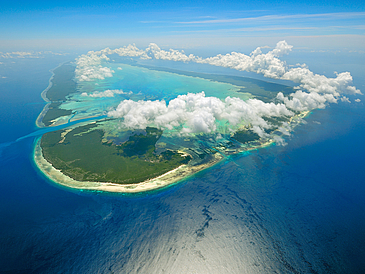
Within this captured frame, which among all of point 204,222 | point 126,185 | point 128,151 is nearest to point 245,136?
point 204,222

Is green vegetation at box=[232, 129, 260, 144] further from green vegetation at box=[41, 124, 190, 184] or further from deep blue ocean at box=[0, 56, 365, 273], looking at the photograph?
green vegetation at box=[41, 124, 190, 184]

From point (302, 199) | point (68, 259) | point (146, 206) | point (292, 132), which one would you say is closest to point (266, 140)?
point (292, 132)

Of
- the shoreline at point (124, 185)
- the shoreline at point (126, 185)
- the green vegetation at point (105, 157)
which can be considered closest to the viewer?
the shoreline at point (124, 185)

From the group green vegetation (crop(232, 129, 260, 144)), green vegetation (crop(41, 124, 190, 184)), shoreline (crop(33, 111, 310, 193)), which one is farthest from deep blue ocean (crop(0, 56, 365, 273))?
green vegetation (crop(232, 129, 260, 144))

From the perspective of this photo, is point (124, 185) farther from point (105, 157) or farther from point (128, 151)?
point (128, 151)

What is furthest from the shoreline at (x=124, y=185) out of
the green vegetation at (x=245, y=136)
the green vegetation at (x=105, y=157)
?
the green vegetation at (x=245, y=136)

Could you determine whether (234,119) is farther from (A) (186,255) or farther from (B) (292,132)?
(A) (186,255)

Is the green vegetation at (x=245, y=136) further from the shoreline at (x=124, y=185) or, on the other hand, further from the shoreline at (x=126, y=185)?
the shoreline at (x=124, y=185)
